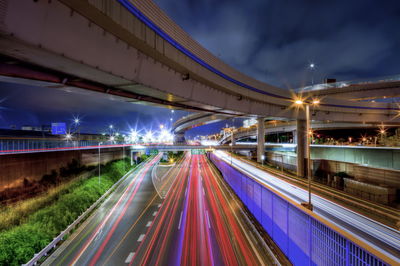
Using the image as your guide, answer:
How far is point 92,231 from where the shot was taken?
543 inches

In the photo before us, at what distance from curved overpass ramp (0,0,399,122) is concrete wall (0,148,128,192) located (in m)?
13.4

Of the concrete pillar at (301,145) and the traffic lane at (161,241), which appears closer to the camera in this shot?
the traffic lane at (161,241)

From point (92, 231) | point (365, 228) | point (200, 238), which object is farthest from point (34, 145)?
point (365, 228)

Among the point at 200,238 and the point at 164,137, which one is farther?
the point at 164,137

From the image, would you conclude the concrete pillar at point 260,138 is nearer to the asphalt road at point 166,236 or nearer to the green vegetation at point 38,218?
the asphalt road at point 166,236

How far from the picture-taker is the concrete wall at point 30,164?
1676 cm

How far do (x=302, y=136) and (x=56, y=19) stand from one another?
37275mm

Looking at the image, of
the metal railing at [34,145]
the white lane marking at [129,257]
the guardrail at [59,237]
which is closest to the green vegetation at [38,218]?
the guardrail at [59,237]

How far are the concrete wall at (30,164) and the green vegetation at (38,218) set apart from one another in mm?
2598

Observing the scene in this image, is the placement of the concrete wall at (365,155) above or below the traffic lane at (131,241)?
above

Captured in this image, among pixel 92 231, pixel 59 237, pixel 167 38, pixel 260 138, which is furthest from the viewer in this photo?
pixel 260 138

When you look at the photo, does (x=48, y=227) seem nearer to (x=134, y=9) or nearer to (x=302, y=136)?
(x=134, y=9)

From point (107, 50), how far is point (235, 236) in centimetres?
1380

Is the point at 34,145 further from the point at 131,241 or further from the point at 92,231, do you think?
the point at 131,241
